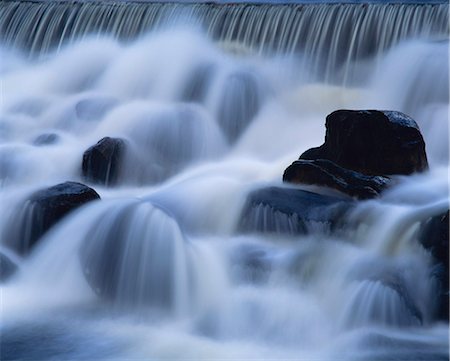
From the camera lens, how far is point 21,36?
13398 mm

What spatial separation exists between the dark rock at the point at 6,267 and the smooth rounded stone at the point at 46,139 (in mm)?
3595

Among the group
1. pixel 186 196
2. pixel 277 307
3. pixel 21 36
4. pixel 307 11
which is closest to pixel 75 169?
pixel 186 196

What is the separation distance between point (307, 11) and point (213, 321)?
291 inches

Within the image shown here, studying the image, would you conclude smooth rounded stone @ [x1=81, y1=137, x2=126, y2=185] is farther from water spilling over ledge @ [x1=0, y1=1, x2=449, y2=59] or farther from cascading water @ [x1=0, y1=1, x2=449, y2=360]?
water spilling over ledge @ [x1=0, y1=1, x2=449, y2=59]

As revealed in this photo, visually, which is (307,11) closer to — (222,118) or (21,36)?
(222,118)

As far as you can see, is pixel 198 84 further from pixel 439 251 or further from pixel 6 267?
pixel 439 251

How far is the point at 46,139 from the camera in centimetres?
943

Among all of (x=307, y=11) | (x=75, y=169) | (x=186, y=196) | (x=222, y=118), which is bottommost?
(x=186, y=196)

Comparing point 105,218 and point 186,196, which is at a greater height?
point 186,196

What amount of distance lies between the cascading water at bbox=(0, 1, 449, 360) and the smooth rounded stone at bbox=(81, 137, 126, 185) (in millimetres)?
58

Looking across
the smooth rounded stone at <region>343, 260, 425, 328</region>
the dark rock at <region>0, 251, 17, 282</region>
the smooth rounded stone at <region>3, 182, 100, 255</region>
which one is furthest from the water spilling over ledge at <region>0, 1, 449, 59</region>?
the dark rock at <region>0, 251, 17, 282</region>

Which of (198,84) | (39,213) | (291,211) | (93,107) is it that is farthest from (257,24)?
(39,213)

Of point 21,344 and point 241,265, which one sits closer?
point 21,344

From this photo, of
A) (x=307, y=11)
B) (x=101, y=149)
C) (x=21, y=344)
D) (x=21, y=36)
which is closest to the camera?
(x=21, y=344)
